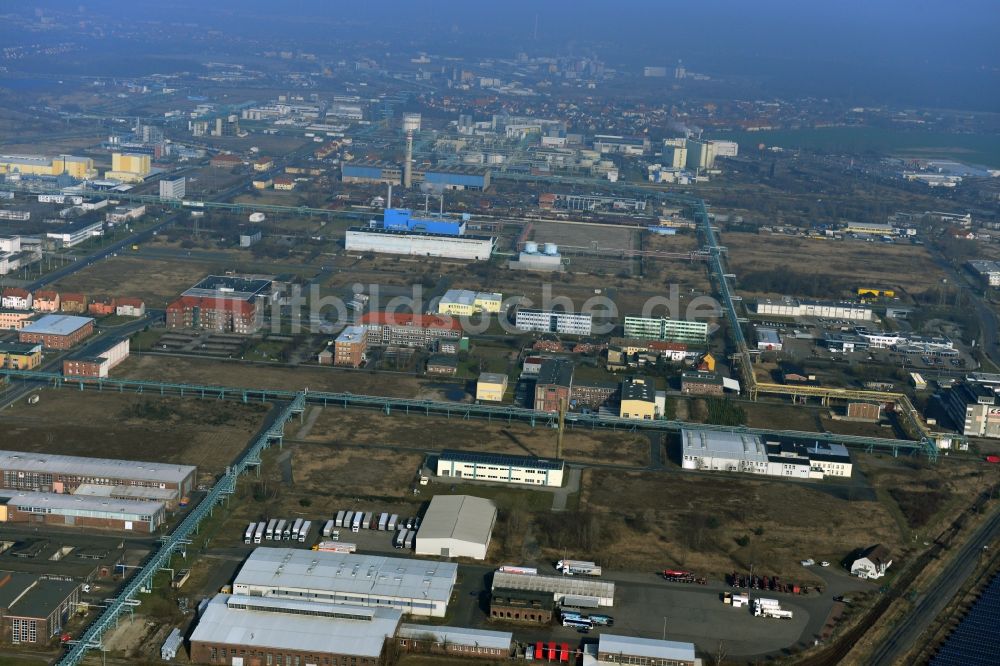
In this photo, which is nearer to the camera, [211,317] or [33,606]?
[33,606]

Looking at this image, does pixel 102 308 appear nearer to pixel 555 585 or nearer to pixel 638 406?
pixel 638 406

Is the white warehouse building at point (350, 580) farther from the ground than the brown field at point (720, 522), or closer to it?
farther from the ground

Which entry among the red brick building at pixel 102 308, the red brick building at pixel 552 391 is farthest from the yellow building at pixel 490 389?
the red brick building at pixel 102 308

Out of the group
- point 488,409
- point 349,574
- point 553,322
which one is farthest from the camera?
point 553,322

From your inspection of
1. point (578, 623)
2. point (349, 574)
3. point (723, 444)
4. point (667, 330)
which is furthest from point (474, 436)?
point (667, 330)

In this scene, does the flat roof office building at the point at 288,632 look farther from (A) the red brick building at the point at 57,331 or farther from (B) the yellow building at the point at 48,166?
(B) the yellow building at the point at 48,166
